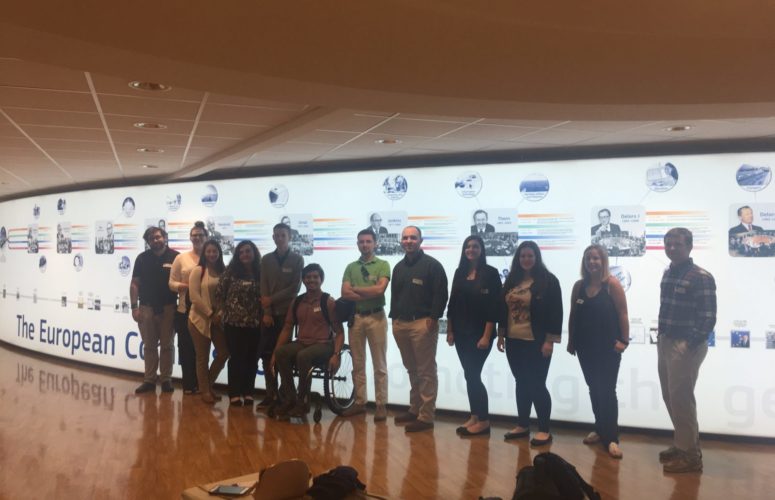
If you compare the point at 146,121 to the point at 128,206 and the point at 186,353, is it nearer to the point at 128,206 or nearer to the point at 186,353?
the point at 186,353

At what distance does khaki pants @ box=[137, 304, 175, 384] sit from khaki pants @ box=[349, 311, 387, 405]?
8.15ft

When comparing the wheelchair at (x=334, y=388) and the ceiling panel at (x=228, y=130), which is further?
the wheelchair at (x=334, y=388)

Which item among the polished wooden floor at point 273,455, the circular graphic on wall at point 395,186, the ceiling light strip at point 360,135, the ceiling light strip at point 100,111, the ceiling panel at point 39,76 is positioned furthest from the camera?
the circular graphic on wall at point 395,186

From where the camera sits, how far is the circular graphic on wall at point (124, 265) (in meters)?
9.03

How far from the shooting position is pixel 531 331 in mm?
5508

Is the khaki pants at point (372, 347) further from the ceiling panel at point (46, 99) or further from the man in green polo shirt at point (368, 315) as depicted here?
the ceiling panel at point (46, 99)

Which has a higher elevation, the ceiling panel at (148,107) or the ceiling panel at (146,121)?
the ceiling panel at (148,107)

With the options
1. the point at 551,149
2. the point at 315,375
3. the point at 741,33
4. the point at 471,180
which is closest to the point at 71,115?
the point at 315,375

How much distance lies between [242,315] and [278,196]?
5.53ft

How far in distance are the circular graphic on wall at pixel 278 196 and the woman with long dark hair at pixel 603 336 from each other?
3.57m

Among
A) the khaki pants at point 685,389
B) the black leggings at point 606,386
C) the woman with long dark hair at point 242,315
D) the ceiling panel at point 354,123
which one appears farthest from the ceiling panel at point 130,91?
the khaki pants at point 685,389

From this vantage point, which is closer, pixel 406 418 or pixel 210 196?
pixel 406 418

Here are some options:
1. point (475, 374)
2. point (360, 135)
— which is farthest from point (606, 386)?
point (360, 135)

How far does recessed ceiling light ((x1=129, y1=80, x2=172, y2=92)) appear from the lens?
→ 13.7 ft
